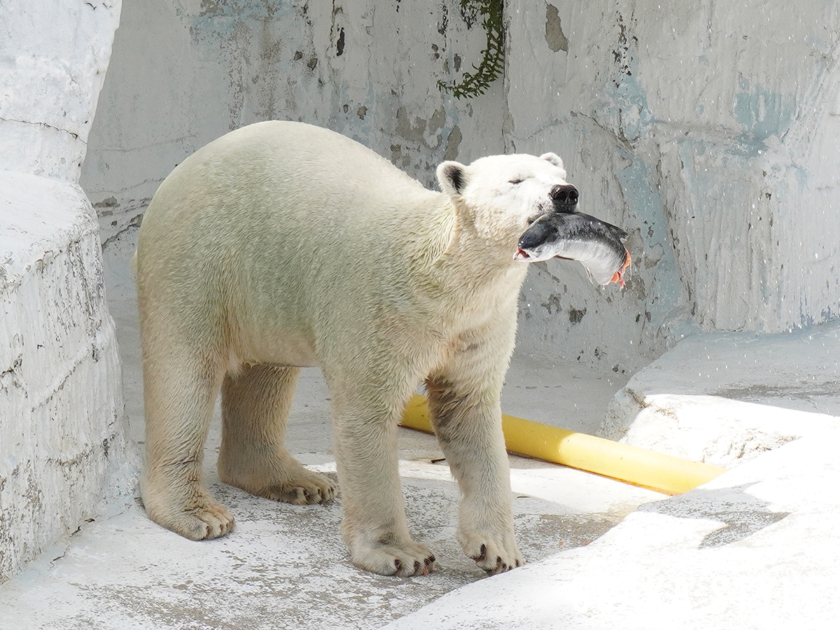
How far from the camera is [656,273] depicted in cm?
538

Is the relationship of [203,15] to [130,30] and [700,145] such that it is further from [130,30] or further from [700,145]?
[700,145]

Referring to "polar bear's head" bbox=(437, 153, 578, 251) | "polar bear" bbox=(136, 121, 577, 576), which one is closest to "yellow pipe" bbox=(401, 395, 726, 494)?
"polar bear" bbox=(136, 121, 577, 576)

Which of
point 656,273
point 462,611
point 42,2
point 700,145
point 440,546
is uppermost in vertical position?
point 42,2

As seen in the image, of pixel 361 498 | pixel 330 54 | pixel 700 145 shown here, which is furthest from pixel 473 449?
pixel 330 54

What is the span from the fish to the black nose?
0.03 m

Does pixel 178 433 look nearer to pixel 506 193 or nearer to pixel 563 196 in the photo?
pixel 506 193

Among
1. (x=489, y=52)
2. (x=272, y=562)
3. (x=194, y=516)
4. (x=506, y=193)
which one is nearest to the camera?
Result: (x=506, y=193)

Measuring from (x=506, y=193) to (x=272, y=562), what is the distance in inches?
48.7

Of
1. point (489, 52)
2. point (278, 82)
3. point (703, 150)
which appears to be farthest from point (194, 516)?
point (278, 82)

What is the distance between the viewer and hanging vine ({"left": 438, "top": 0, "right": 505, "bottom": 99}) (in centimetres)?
619

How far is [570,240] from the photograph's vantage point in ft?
8.46

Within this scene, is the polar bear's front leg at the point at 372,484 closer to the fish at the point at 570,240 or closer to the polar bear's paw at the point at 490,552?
the polar bear's paw at the point at 490,552

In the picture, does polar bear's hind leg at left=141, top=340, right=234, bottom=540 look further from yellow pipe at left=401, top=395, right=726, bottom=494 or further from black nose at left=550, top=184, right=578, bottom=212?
yellow pipe at left=401, top=395, right=726, bottom=494

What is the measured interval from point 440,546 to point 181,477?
0.81 m
